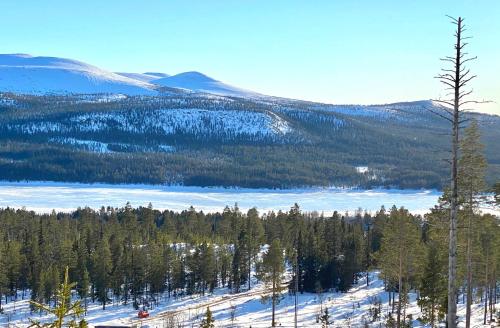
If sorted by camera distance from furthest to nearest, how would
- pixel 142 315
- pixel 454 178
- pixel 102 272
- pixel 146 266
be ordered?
1. pixel 146 266
2. pixel 102 272
3. pixel 142 315
4. pixel 454 178

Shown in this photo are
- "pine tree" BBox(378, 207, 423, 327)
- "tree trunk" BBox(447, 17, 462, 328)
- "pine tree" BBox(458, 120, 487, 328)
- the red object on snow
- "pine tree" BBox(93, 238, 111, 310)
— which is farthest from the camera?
"pine tree" BBox(93, 238, 111, 310)

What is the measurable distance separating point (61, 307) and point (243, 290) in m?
70.5

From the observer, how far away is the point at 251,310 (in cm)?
6850

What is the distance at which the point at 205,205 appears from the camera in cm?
19325

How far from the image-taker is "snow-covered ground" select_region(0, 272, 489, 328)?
199 feet

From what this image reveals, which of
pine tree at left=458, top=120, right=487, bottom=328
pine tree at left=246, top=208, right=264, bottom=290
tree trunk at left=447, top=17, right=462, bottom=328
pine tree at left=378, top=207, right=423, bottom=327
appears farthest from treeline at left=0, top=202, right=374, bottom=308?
tree trunk at left=447, top=17, right=462, bottom=328

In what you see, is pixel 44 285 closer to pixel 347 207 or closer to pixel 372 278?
pixel 372 278

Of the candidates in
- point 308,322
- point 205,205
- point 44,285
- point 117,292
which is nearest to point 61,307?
point 308,322

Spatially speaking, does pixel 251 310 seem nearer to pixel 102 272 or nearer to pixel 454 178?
pixel 102 272

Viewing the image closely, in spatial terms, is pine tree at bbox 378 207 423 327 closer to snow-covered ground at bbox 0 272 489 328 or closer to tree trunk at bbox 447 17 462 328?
snow-covered ground at bbox 0 272 489 328

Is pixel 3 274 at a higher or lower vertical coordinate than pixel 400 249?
lower

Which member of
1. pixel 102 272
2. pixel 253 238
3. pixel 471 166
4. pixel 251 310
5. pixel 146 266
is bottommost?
pixel 251 310

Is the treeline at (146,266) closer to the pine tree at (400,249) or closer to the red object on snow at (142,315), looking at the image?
the red object on snow at (142,315)

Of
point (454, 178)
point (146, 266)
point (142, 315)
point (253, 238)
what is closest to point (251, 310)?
point (142, 315)
